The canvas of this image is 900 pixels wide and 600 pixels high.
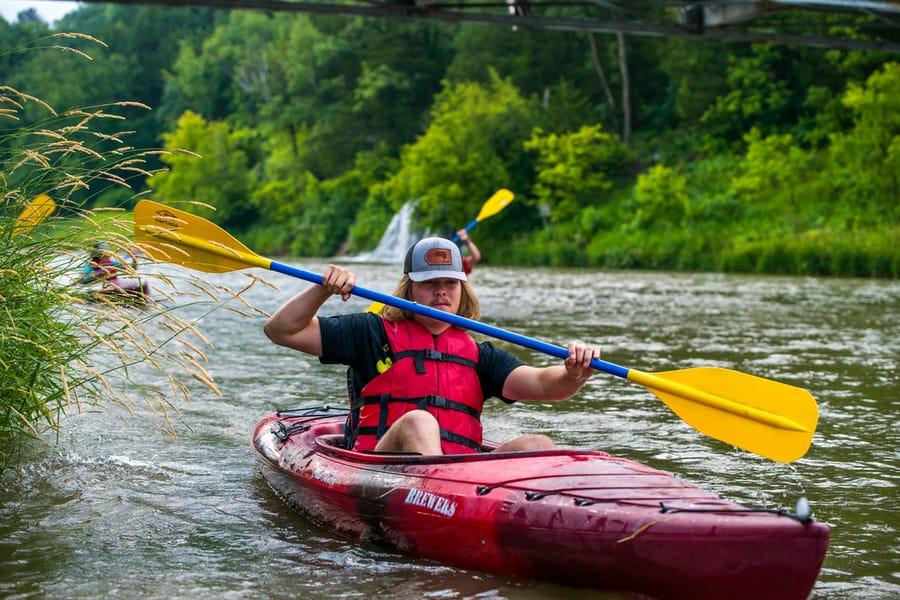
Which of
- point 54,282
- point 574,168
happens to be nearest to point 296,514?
point 54,282

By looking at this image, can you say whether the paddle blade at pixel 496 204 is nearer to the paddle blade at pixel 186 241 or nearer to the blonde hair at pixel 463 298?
the paddle blade at pixel 186 241

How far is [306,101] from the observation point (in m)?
43.9

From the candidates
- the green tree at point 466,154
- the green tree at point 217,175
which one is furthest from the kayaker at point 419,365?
the green tree at point 217,175

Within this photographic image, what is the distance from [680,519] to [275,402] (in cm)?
426

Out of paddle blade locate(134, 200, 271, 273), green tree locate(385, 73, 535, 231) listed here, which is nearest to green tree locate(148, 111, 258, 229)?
green tree locate(385, 73, 535, 231)

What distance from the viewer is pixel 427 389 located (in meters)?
3.89

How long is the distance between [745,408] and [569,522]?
104 cm

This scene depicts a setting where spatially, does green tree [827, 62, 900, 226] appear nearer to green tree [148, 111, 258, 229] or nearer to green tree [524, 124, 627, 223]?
green tree [524, 124, 627, 223]

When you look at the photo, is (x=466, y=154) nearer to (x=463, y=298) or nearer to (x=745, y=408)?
(x=463, y=298)

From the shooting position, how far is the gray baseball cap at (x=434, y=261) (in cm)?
400

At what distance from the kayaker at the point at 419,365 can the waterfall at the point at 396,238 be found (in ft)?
88.0

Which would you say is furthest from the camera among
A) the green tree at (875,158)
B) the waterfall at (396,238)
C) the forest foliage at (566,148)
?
the waterfall at (396,238)

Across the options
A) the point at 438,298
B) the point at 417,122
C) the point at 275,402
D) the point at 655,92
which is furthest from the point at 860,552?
the point at 417,122

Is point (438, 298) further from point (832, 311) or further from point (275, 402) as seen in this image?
point (832, 311)
